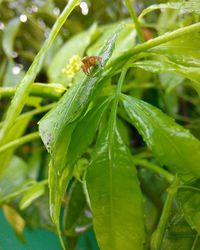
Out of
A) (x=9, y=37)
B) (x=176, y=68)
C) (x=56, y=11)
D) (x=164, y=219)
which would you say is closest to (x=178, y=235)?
(x=164, y=219)

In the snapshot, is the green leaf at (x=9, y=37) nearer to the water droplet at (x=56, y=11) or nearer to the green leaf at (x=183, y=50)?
the water droplet at (x=56, y=11)

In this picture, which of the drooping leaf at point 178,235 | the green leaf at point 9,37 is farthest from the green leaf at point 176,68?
the green leaf at point 9,37

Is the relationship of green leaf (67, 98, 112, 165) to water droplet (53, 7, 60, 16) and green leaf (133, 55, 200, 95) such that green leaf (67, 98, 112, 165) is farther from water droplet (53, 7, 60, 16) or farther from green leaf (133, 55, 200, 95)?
water droplet (53, 7, 60, 16)

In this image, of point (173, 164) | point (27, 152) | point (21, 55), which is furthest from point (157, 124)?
point (21, 55)

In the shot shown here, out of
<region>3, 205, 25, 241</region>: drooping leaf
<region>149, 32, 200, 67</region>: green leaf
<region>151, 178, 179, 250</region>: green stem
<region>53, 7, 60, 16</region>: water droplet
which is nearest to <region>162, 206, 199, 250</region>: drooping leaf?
<region>151, 178, 179, 250</region>: green stem

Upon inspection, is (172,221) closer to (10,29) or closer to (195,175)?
(195,175)

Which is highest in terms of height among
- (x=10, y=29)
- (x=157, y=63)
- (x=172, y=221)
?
(x=10, y=29)

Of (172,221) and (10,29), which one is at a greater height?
(10,29)

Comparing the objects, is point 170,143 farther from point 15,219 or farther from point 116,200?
point 15,219
